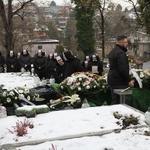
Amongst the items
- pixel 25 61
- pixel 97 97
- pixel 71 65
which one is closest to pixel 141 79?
pixel 97 97

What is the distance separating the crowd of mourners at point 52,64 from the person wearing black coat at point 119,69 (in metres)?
1.08

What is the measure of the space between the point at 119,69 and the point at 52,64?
14.6 ft

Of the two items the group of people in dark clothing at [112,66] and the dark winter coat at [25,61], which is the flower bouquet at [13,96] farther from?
the dark winter coat at [25,61]

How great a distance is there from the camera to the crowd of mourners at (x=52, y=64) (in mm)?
6363

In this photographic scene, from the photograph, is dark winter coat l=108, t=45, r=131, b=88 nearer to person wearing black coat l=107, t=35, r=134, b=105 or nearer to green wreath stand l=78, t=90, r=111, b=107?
person wearing black coat l=107, t=35, r=134, b=105

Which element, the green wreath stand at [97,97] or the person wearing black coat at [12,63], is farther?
the person wearing black coat at [12,63]

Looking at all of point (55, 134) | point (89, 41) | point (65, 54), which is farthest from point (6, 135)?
point (89, 41)

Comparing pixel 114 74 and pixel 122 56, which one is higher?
pixel 122 56

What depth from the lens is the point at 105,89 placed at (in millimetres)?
5680

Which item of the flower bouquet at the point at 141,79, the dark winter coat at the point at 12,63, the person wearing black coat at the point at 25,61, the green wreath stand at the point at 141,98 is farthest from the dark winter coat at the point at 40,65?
the green wreath stand at the point at 141,98

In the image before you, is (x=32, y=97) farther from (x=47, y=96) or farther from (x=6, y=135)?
(x=6, y=135)

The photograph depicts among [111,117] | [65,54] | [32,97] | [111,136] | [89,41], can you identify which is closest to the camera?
[111,136]

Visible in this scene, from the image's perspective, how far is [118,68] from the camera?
5352 millimetres

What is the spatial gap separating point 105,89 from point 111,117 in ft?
5.75
